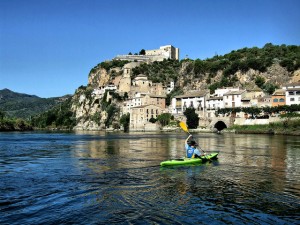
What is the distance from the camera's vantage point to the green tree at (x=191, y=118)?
93.7m

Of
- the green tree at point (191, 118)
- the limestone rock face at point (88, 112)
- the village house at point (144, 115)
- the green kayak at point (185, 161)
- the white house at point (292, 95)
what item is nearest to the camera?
the green kayak at point (185, 161)

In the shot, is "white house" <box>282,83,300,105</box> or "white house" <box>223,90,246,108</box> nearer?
"white house" <box>282,83,300,105</box>

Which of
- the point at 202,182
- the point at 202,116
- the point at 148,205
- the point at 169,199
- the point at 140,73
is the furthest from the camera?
the point at 140,73

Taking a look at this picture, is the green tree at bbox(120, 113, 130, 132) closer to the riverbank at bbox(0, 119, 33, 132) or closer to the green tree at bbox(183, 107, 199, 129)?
the green tree at bbox(183, 107, 199, 129)

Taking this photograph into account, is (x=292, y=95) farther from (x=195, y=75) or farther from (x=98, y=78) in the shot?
(x=98, y=78)

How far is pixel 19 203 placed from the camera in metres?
14.0

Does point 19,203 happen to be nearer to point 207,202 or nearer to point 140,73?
point 207,202

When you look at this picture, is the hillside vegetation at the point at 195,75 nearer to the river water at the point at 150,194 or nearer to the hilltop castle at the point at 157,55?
the hilltop castle at the point at 157,55

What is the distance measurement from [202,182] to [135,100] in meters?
104

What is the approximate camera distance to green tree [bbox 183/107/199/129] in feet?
307

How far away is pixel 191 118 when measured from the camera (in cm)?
9369

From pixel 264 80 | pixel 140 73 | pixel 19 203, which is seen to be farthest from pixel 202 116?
pixel 19 203

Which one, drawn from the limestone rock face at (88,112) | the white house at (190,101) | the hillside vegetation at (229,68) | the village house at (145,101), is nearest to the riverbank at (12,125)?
the limestone rock face at (88,112)

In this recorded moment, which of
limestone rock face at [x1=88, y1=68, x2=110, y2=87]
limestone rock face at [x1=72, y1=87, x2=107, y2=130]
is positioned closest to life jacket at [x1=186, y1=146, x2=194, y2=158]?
limestone rock face at [x1=72, y1=87, x2=107, y2=130]
